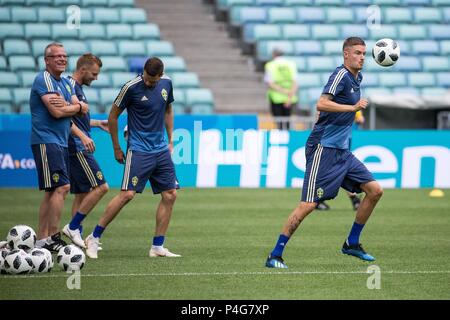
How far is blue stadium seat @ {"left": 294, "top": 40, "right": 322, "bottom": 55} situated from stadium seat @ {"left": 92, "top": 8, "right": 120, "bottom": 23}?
4517 mm

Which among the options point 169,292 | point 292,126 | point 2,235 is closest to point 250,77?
point 292,126

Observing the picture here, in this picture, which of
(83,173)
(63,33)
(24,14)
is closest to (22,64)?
(63,33)

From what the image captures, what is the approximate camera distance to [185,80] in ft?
81.3

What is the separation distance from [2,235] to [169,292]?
478 centimetres

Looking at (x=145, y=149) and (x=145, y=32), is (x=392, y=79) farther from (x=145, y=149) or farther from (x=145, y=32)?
(x=145, y=149)

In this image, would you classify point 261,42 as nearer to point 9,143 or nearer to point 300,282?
point 9,143

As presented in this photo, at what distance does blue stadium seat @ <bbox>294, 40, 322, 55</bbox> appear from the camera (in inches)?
1057

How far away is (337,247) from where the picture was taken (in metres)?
12.5

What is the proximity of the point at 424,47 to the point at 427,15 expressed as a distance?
134 centimetres

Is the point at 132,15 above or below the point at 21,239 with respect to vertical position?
above

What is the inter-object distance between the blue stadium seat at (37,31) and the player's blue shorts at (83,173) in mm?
12704

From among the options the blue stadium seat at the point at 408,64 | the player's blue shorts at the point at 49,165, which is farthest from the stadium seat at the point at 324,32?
the player's blue shorts at the point at 49,165

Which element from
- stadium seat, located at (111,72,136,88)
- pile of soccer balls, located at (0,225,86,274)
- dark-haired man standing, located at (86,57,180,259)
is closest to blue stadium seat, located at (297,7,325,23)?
stadium seat, located at (111,72,136,88)

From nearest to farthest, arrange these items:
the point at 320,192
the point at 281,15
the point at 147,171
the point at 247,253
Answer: the point at 320,192, the point at 147,171, the point at 247,253, the point at 281,15
